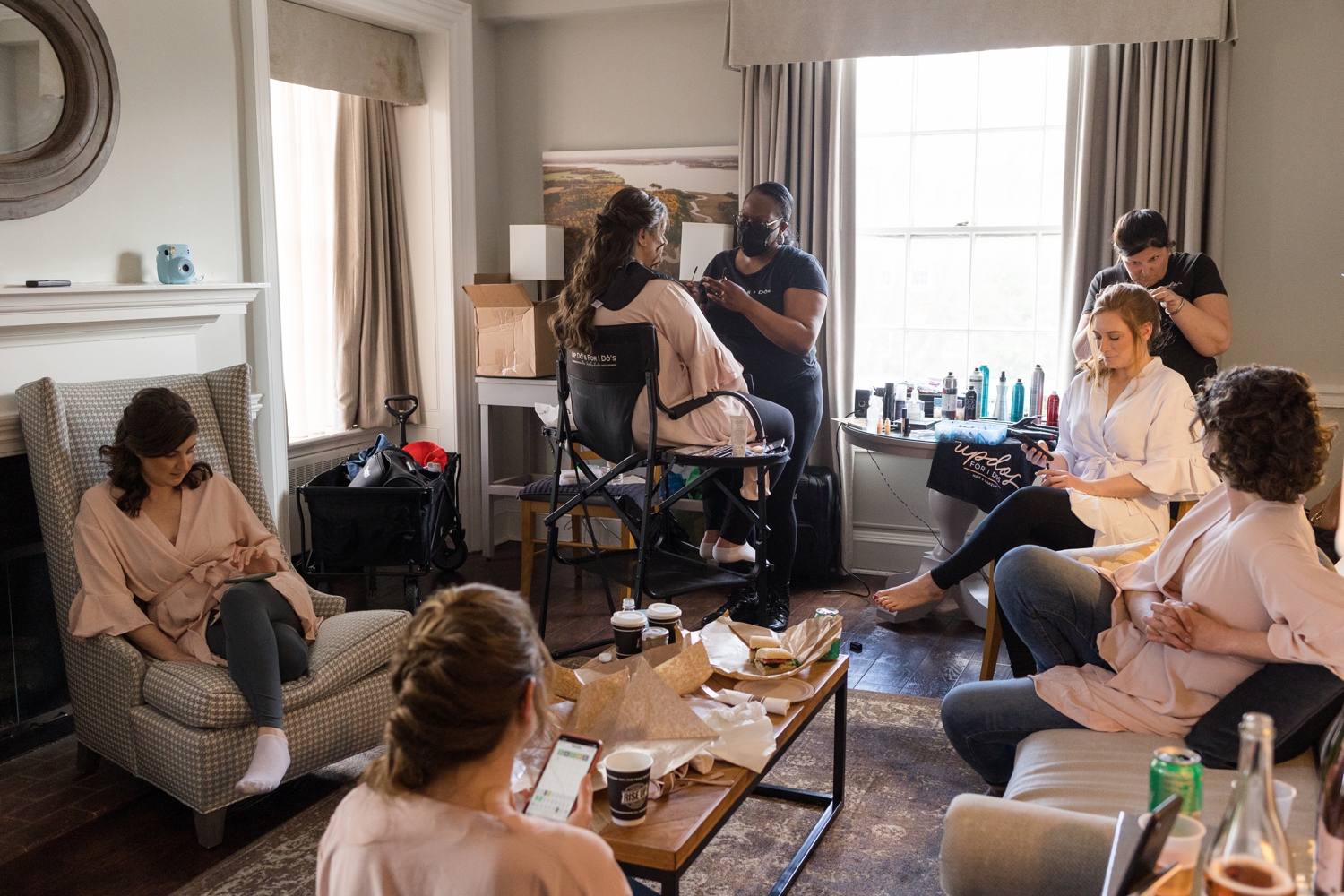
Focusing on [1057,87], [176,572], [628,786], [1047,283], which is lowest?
[628,786]

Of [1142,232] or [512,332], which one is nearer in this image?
[1142,232]

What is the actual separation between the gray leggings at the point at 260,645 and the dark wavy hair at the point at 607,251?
1096 mm

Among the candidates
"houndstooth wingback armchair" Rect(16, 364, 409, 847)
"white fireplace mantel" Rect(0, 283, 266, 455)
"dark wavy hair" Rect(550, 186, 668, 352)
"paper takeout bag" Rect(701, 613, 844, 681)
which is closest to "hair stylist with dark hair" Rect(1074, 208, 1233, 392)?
"dark wavy hair" Rect(550, 186, 668, 352)

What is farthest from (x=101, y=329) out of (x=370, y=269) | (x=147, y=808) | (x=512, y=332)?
(x=512, y=332)

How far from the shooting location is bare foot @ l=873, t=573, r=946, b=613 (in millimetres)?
3230

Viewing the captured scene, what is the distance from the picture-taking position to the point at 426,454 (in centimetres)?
470

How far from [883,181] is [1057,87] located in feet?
2.55

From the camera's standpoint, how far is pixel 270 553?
2926 mm

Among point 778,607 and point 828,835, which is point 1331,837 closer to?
point 828,835

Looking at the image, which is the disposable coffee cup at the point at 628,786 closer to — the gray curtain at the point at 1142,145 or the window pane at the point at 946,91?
the gray curtain at the point at 1142,145

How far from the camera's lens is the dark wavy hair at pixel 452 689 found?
1.17 m

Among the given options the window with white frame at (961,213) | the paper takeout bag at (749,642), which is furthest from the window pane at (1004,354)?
the paper takeout bag at (749,642)

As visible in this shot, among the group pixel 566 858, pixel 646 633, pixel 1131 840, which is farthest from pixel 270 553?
pixel 1131 840

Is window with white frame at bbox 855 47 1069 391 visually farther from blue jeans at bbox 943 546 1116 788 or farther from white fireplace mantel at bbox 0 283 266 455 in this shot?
white fireplace mantel at bbox 0 283 266 455
